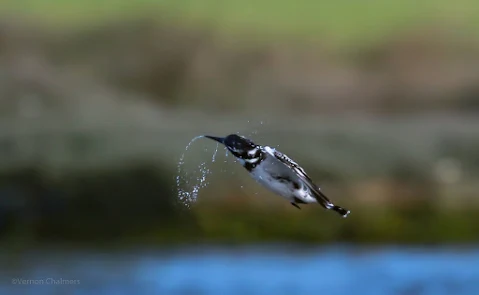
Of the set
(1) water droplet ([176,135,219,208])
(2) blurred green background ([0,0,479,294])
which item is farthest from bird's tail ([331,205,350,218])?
(1) water droplet ([176,135,219,208])

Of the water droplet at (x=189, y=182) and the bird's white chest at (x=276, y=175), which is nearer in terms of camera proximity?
the bird's white chest at (x=276, y=175)

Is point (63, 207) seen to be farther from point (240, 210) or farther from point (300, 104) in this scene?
point (300, 104)

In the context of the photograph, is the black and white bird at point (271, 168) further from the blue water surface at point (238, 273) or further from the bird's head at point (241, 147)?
the blue water surface at point (238, 273)

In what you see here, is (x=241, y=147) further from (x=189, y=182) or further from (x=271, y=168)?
(x=189, y=182)

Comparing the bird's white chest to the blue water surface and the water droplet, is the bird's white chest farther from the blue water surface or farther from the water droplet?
the blue water surface

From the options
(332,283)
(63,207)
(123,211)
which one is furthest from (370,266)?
(63,207)

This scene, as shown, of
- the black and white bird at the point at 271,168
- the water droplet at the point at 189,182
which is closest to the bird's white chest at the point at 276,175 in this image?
the black and white bird at the point at 271,168

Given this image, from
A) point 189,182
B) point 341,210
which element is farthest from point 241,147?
point 341,210
